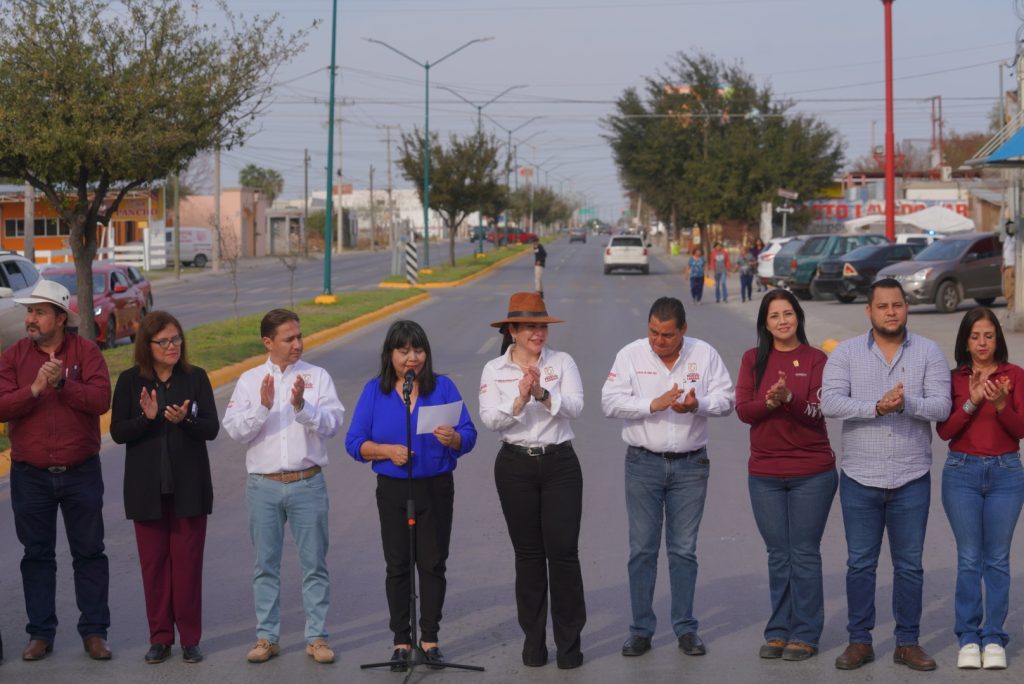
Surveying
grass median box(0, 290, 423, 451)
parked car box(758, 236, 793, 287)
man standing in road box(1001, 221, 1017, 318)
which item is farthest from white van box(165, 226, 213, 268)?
man standing in road box(1001, 221, 1017, 318)

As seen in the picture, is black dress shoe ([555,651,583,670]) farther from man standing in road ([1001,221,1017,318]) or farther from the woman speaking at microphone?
man standing in road ([1001,221,1017,318])

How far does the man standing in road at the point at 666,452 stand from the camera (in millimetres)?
6297

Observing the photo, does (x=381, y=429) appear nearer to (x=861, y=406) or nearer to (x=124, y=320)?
(x=861, y=406)

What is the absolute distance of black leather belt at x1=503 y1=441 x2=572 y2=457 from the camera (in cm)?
614

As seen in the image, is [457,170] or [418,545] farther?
[457,170]

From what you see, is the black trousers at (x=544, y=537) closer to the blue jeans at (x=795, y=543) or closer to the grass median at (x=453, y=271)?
the blue jeans at (x=795, y=543)

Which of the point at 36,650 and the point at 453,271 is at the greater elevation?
the point at 453,271

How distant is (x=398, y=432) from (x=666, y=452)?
1.30 m

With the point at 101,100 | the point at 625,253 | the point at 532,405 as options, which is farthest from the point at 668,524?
the point at 625,253

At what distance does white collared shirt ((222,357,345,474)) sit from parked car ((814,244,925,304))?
1098 inches

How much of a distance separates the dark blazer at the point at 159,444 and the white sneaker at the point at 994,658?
3772 millimetres

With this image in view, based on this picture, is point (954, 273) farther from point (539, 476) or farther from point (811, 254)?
point (539, 476)

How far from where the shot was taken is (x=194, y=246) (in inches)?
2628

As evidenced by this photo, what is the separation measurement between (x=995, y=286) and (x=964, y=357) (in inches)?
982
